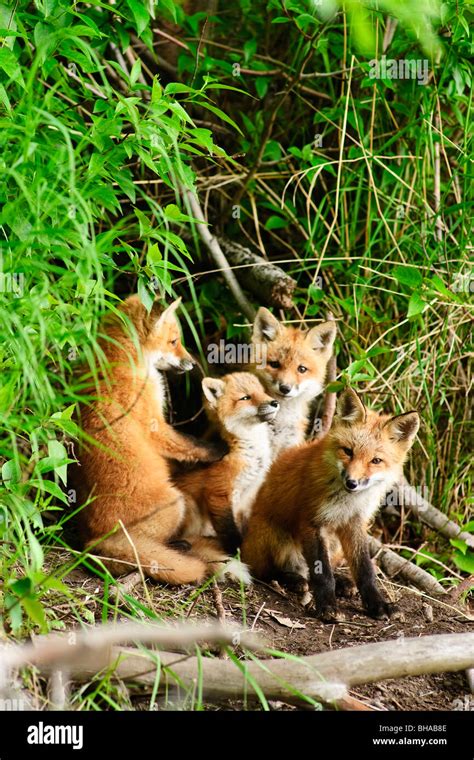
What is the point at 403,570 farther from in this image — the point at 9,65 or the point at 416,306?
the point at 9,65

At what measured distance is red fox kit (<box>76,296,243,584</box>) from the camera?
443cm

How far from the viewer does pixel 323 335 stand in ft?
18.0

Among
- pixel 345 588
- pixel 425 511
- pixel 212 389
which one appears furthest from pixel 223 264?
pixel 345 588

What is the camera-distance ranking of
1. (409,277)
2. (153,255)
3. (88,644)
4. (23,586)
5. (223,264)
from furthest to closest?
1. (223,264)
2. (409,277)
3. (153,255)
4. (88,644)
5. (23,586)

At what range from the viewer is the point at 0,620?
3309 mm

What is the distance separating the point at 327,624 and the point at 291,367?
1710 millimetres

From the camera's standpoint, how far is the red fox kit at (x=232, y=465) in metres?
4.97

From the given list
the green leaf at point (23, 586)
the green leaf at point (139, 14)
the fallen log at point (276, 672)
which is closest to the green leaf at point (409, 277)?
the green leaf at point (139, 14)

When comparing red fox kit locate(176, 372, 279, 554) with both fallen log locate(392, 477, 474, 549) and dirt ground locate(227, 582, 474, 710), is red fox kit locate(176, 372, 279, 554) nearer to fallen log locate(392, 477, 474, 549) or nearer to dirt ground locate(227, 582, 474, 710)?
dirt ground locate(227, 582, 474, 710)

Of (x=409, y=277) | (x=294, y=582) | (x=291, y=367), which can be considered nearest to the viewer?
(x=294, y=582)

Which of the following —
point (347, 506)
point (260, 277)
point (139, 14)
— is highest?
point (139, 14)
